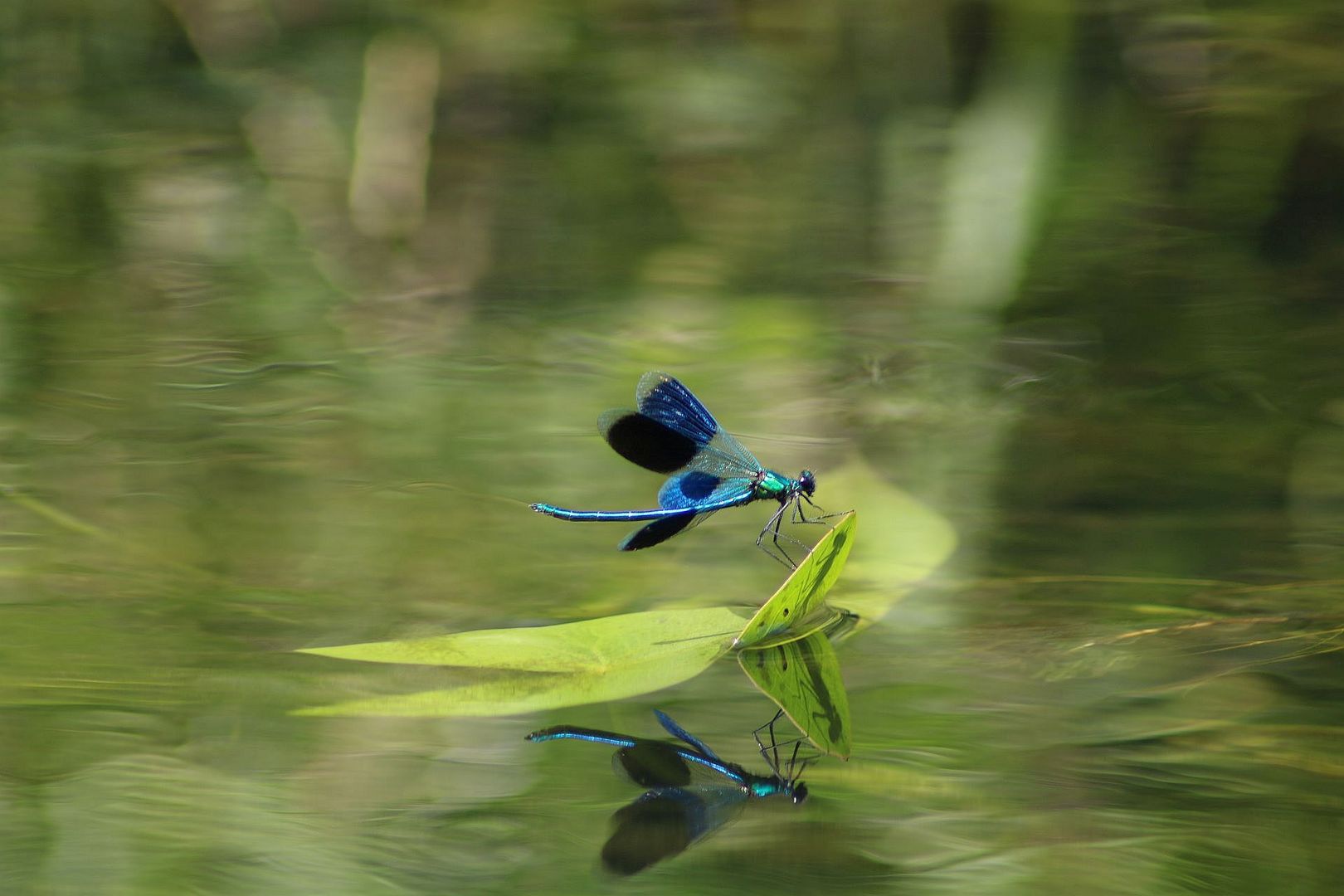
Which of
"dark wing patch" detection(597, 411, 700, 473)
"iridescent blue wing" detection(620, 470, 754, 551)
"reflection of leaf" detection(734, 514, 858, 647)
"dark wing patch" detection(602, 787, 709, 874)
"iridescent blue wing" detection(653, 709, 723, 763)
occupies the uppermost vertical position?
"dark wing patch" detection(597, 411, 700, 473)

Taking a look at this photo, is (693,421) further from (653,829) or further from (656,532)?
(653,829)

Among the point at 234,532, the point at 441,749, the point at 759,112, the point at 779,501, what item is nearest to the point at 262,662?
the point at 441,749

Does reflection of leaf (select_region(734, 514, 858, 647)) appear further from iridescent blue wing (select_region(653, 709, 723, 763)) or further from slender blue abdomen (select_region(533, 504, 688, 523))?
slender blue abdomen (select_region(533, 504, 688, 523))

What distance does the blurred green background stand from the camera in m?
0.90

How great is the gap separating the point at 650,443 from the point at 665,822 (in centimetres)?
96

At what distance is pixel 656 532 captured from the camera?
61.4 inches

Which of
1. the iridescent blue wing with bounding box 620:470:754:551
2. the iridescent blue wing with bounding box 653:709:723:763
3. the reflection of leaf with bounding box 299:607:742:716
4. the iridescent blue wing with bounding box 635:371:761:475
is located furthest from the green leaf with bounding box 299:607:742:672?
the iridescent blue wing with bounding box 635:371:761:475

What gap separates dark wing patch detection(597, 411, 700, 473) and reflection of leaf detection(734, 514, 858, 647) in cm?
54

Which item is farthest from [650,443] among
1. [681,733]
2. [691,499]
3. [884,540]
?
[681,733]

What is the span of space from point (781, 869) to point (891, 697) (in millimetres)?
334

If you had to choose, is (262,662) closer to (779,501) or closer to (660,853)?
(660,853)

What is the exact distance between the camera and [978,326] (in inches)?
102

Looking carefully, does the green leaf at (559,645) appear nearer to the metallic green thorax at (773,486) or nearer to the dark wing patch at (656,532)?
the dark wing patch at (656,532)

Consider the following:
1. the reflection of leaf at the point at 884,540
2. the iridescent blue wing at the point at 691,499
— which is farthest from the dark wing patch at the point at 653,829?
the iridescent blue wing at the point at 691,499
